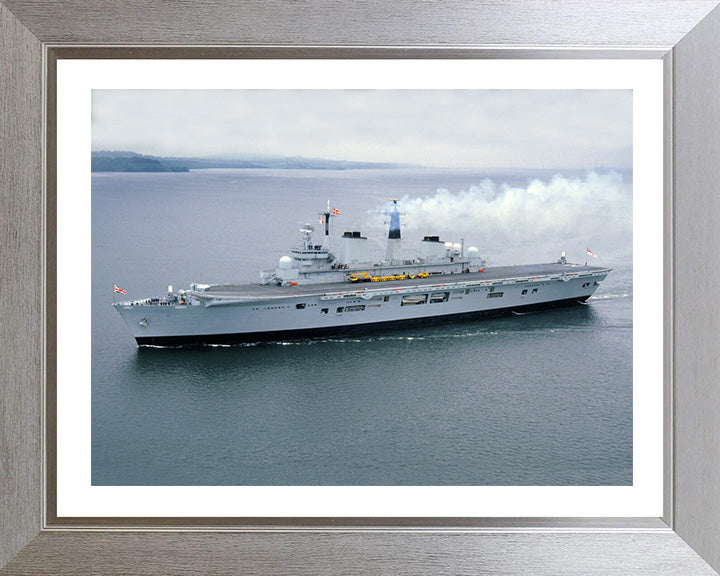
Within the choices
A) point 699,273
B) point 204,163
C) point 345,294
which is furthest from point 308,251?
point 699,273

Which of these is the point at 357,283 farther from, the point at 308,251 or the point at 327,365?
the point at 327,365

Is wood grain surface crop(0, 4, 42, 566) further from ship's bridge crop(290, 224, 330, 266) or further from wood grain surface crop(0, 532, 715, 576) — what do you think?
ship's bridge crop(290, 224, 330, 266)

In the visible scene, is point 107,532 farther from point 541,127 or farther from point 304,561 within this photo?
point 541,127

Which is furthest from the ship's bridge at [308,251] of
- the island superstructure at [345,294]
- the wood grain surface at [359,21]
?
the wood grain surface at [359,21]

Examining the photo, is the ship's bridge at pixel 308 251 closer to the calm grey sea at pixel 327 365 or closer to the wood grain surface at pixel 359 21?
the calm grey sea at pixel 327 365

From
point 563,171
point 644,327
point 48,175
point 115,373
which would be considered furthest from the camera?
point 115,373

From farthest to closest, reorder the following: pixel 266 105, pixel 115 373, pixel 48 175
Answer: pixel 115 373
pixel 266 105
pixel 48 175

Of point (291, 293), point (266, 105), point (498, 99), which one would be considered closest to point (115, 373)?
point (291, 293)
